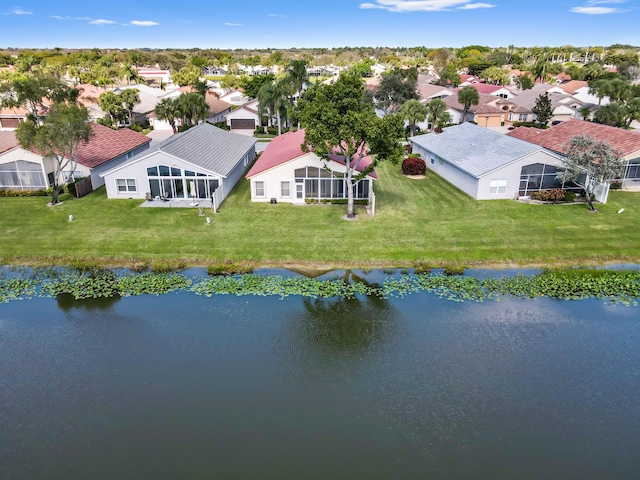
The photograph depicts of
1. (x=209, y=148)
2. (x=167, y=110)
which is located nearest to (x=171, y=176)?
(x=209, y=148)

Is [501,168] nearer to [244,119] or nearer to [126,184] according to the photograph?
[126,184]

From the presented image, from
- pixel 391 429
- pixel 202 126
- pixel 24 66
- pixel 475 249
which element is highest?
pixel 24 66

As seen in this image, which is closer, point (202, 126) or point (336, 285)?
point (336, 285)

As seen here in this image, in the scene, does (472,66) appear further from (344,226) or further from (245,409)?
(245,409)

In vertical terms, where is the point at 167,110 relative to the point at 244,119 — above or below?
above

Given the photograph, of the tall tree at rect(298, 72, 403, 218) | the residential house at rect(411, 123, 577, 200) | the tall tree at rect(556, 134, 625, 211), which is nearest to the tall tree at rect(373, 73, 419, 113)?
the residential house at rect(411, 123, 577, 200)

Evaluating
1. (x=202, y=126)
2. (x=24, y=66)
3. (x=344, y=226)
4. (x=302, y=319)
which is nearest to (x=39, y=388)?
(x=302, y=319)
